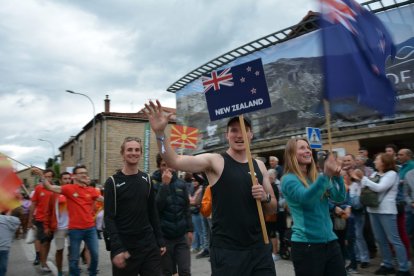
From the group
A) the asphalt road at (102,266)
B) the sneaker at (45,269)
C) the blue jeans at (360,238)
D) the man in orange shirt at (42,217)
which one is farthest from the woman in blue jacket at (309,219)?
the sneaker at (45,269)

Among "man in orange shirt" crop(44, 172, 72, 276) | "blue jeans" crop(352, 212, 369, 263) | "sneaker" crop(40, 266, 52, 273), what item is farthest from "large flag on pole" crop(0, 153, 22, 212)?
"blue jeans" crop(352, 212, 369, 263)

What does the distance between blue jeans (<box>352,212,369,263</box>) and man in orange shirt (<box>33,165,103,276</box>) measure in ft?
14.8

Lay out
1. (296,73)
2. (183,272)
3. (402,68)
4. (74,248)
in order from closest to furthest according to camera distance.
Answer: (183,272)
(74,248)
(402,68)
(296,73)

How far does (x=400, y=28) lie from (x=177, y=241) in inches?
527

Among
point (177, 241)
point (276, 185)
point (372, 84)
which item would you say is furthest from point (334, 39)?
point (276, 185)

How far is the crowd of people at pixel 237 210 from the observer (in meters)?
3.15

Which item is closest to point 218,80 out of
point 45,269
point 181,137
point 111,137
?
point 45,269

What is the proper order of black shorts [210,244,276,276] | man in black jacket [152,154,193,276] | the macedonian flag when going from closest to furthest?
black shorts [210,244,276,276]
man in black jacket [152,154,193,276]
the macedonian flag

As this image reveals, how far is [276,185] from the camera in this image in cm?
783

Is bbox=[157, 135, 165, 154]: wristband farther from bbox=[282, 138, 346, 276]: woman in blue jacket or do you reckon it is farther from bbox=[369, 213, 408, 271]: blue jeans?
bbox=[369, 213, 408, 271]: blue jeans

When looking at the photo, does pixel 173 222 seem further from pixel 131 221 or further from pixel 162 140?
pixel 162 140

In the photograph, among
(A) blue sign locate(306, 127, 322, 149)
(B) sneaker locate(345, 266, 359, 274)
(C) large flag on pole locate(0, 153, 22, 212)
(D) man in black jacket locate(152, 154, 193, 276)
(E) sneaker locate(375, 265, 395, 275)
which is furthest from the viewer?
(A) blue sign locate(306, 127, 322, 149)

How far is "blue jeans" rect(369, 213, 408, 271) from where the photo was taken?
6.08 m

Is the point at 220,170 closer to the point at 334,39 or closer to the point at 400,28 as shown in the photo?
the point at 334,39
